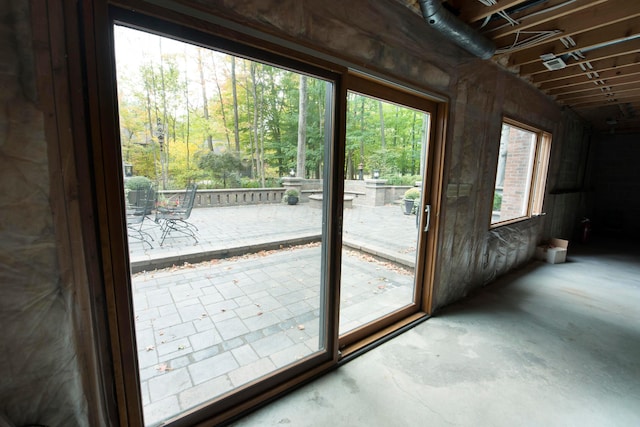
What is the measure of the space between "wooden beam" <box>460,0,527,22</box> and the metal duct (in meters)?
0.08

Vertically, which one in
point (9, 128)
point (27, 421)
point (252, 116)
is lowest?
point (27, 421)

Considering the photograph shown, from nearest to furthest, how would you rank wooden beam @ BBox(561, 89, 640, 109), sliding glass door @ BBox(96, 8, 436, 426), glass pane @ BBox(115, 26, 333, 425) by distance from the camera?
sliding glass door @ BBox(96, 8, 436, 426) → glass pane @ BBox(115, 26, 333, 425) → wooden beam @ BBox(561, 89, 640, 109)

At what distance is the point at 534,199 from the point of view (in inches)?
174

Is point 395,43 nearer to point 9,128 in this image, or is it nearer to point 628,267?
point 9,128

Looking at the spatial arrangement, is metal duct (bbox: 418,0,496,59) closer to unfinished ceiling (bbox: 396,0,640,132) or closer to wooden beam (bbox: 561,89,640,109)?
unfinished ceiling (bbox: 396,0,640,132)

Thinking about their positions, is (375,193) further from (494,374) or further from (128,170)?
(128,170)

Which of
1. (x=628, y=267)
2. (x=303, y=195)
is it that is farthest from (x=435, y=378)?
(x=628, y=267)

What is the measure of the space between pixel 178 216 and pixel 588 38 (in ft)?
12.5

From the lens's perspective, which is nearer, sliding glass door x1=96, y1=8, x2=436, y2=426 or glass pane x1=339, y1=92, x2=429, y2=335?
sliding glass door x1=96, y1=8, x2=436, y2=426

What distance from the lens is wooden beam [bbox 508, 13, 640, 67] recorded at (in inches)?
86.8

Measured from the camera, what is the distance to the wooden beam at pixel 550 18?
72.0 inches

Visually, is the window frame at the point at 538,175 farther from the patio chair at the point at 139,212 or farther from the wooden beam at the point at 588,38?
the patio chair at the point at 139,212

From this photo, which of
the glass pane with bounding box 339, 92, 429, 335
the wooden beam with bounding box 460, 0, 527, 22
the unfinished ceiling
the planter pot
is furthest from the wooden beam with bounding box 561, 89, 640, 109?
the wooden beam with bounding box 460, 0, 527, 22

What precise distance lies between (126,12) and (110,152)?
1.77 ft
